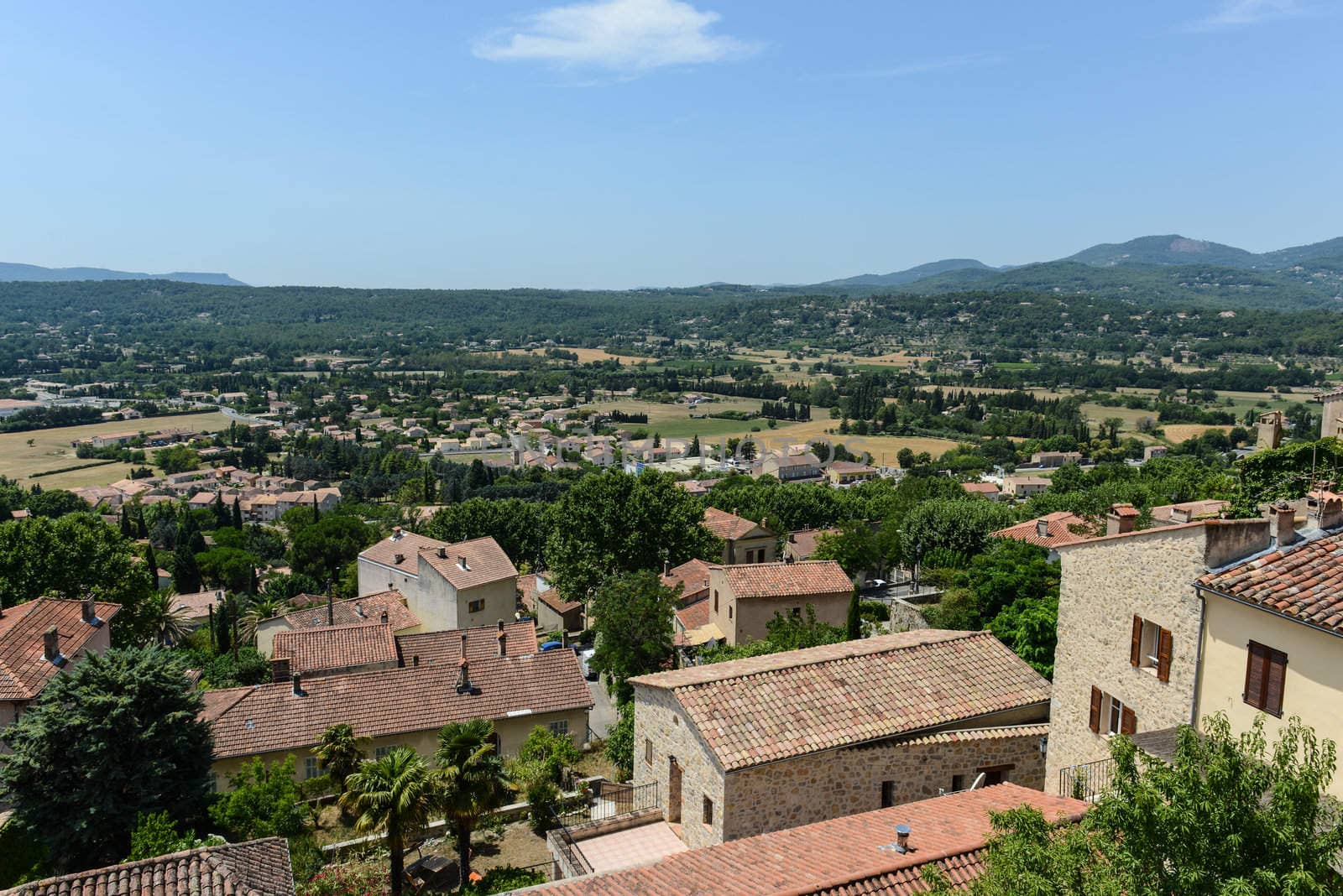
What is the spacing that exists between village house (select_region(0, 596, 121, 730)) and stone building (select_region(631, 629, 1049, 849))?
588 inches

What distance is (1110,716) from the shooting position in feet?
53.0

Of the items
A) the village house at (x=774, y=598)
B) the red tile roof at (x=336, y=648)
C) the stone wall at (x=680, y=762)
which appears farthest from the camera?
the village house at (x=774, y=598)

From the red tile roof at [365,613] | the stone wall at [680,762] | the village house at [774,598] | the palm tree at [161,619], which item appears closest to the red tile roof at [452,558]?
the red tile roof at [365,613]

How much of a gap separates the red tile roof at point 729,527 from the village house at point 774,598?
1801 cm

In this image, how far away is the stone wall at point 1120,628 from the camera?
14328mm

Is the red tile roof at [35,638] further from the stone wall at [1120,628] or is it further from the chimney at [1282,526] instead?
the chimney at [1282,526]

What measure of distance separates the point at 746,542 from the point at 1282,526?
4469 cm

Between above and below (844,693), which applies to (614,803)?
below

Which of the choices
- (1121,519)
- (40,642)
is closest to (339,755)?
(40,642)

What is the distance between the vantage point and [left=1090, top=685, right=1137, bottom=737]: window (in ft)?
51.3

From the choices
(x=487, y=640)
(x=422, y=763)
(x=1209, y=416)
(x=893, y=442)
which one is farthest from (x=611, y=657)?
(x=1209, y=416)

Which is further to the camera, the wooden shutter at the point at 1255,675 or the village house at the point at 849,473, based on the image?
the village house at the point at 849,473

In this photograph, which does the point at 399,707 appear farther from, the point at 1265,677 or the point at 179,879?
the point at 1265,677

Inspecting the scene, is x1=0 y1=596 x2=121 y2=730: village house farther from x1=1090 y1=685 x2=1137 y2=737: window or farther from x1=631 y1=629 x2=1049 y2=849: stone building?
x1=1090 y1=685 x2=1137 y2=737: window
